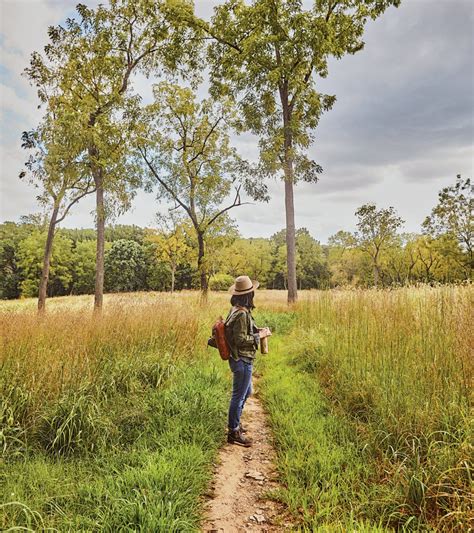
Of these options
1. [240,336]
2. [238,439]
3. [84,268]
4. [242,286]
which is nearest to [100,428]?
[238,439]

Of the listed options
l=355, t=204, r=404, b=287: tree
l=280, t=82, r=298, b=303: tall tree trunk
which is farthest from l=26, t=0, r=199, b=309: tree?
l=355, t=204, r=404, b=287: tree

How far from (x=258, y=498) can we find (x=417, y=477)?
1.48 meters

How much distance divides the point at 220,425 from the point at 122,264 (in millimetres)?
56702

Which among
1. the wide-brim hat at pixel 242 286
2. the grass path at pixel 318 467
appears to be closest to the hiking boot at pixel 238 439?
the grass path at pixel 318 467

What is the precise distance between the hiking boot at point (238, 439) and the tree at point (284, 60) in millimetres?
11271

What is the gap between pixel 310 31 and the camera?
1302 cm

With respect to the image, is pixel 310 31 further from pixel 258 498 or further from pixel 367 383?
pixel 258 498

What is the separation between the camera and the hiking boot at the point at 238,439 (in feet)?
13.4

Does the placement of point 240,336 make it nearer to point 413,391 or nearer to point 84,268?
point 413,391

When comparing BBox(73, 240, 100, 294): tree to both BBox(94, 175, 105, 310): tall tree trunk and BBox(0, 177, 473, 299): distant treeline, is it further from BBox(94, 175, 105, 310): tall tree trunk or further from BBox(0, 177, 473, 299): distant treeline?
BBox(94, 175, 105, 310): tall tree trunk

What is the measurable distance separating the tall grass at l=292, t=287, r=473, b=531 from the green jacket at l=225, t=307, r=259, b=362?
1570 mm

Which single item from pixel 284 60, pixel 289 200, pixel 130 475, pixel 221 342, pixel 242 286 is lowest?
pixel 130 475

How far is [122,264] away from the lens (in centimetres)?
5716

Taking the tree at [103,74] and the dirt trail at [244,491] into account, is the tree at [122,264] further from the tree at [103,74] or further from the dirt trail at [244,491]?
the dirt trail at [244,491]
